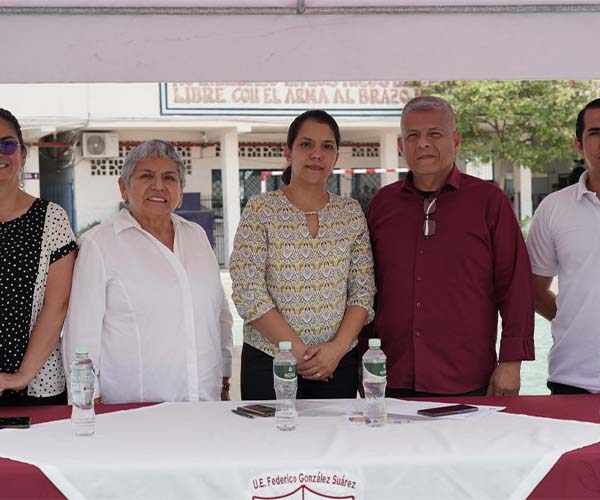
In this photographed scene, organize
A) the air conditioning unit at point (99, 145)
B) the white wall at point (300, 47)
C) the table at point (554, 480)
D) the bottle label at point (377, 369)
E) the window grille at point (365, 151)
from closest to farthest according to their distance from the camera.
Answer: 1. the table at point (554, 480)
2. the bottle label at point (377, 369)
3. the white wall at point (300, 47)
4. the air conditioning unit at point (99, 145)
5. the window grille at point (365, 151)

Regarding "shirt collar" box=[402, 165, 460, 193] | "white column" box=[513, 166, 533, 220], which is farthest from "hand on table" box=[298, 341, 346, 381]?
"white column" box=[513, 166, 533, 220]

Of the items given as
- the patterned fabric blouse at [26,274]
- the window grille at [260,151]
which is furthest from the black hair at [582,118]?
the window grille at [260,151]

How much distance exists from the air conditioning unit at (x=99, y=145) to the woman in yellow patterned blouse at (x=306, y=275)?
62.6 feet

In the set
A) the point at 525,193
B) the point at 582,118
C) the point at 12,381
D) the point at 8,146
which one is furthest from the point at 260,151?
the point at 12,381

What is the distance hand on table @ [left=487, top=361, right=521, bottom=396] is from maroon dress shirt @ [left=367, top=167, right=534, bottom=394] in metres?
0.03

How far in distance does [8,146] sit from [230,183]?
1904cm

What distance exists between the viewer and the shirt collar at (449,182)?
363cm

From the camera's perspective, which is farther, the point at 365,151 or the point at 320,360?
the point at 365,151

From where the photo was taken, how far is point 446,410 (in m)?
2.99

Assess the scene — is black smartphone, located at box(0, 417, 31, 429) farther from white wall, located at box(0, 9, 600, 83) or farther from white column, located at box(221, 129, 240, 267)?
white column, located at box(221, 129, 240, 267)

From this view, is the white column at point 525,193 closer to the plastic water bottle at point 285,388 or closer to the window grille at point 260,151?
the window grille at point 260,151

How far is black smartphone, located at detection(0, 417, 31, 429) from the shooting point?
289 cm

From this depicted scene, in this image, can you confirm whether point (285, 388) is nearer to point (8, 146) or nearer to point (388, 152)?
point (8, 146)

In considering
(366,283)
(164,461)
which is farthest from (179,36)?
(164,461)
